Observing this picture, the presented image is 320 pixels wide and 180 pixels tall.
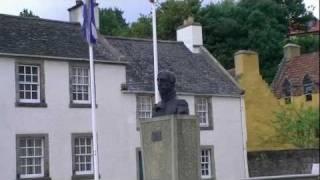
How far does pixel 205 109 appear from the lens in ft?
120

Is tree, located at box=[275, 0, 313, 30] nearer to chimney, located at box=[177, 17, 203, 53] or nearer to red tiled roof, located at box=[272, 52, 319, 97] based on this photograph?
red tiled roof, located at box=[272, 52, 319, 97]

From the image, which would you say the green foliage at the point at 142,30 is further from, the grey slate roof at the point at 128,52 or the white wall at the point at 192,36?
the grey slate roof at the point at 128,52

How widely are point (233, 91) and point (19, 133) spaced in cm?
1425

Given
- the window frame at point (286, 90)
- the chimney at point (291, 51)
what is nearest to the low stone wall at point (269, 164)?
the chimney at point (291, 51)

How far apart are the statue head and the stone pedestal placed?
54 cm

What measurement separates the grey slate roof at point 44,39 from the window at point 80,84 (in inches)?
26.4

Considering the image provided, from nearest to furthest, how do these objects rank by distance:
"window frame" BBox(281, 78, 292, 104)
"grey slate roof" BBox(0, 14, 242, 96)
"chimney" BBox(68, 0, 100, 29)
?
"window frame" BBox(281, 78, 292, 104), "grey slate roof" BBox(0, 14, 242, 96), "chimney" BBox(68, 0, 100, 29)

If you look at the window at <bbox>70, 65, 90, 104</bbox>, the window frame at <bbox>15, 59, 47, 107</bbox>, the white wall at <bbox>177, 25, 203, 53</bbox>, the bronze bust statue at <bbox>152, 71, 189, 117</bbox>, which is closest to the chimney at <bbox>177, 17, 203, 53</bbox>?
the white wall at <bbox>177, 25, 203, 53</bbox>

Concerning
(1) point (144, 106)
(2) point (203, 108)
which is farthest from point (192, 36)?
(1) point (144, 106)

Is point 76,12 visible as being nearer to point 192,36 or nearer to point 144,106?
point 144,106

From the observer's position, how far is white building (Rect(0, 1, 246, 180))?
29562mm

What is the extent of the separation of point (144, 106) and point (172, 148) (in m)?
21.6

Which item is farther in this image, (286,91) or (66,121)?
(66,121)

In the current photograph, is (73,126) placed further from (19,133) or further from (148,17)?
(148,17)
